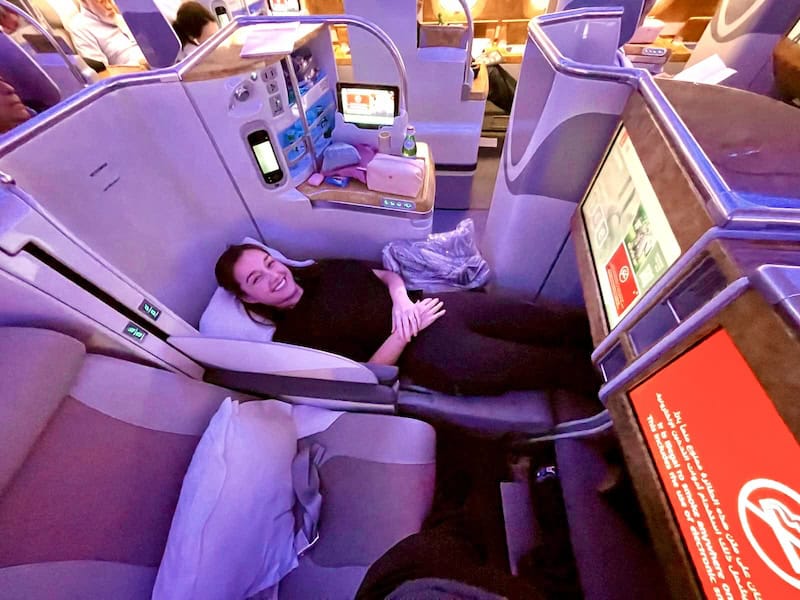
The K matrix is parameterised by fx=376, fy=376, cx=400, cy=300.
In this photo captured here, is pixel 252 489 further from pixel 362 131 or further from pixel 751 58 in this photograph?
pixel 751 58

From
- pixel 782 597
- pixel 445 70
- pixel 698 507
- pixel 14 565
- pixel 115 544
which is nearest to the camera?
pixel 782 597

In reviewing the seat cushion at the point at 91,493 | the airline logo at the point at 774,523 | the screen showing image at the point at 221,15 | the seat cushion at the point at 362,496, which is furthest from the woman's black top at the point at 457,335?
the screen showing image at the point at 221,15

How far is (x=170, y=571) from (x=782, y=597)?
1.09 m

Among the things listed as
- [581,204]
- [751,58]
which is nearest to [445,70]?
[581,204]

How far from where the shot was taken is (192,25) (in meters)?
2.50

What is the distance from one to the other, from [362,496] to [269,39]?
1.53 metres

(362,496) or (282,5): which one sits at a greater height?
(282,5)

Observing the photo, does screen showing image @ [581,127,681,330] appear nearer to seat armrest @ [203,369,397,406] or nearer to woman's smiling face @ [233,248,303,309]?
seat armrest @ [203,369,397,406]

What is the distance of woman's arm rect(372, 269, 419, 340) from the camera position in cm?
142

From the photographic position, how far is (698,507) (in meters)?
0.57

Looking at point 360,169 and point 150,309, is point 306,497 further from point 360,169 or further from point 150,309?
point 360,169

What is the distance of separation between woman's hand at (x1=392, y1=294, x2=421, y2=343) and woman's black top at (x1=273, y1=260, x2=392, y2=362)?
3 cm

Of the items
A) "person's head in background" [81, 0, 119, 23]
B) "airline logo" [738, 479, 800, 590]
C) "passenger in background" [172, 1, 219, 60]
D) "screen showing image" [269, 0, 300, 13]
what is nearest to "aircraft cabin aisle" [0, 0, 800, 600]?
"airline logo" [738, 479, 800, 590]

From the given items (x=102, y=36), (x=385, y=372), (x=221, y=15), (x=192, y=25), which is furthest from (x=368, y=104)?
(x=102, y=36)
